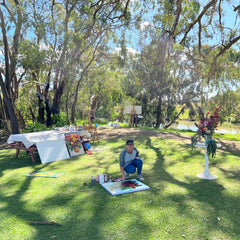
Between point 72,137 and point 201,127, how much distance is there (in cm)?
431

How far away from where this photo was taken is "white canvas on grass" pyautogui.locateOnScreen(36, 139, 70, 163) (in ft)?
22.0

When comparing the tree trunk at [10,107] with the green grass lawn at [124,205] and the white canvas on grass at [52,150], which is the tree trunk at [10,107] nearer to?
the white canvas on grass at [52,150]

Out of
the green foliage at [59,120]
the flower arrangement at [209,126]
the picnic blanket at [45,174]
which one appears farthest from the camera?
the green foliage at [59,120]

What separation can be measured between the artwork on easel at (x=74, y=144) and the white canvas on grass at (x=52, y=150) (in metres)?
0.20

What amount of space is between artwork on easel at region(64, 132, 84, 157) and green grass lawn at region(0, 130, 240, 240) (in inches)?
47.4

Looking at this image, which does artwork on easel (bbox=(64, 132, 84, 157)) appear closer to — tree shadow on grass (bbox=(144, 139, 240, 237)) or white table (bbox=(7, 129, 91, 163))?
white table (bbox=(7, 129, 91, 163))

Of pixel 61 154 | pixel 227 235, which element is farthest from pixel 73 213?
pixel 61 154

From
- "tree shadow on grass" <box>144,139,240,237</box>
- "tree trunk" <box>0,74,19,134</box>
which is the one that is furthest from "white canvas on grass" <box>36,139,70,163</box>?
"tree trunk" <box>0,74,19,134</box>

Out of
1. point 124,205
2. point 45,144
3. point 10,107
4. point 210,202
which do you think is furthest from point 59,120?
point 210,202

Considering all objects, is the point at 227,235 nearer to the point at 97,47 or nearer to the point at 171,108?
the point at 97,47

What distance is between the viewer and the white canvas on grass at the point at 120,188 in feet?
13.7

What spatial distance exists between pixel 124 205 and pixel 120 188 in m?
0.71

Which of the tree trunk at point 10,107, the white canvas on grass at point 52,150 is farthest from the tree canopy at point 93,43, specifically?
the white canvas on grass at point 52,150

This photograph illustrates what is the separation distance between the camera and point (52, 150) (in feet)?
22.9
